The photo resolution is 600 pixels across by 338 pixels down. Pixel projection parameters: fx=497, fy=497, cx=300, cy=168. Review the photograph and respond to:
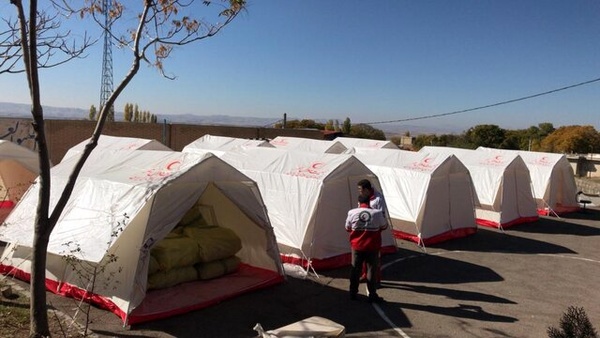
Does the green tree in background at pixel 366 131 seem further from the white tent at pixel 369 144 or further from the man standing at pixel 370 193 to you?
the man standing at pixel 370 193

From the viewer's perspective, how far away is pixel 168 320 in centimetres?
596

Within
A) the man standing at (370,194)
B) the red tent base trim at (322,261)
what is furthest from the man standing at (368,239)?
the red tent base trim at (322,261)

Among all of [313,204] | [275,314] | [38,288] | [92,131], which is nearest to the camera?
[38,288]

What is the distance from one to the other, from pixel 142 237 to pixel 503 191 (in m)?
11.1

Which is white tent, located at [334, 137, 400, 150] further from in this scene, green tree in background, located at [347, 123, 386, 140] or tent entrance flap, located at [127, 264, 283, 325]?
green tree in background, located at [347, 123, 386, 140]

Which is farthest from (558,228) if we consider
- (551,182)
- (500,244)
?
(500,244)

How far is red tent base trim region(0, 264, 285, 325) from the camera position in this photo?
6.01 meters

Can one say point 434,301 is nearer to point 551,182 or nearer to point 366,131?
point 551,182

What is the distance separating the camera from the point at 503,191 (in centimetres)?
1404

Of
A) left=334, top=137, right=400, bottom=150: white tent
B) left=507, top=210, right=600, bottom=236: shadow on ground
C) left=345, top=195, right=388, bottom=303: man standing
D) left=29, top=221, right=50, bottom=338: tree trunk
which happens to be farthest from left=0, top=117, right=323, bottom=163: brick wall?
left=507, top=210, right=600, bottom=236: shadow on ground

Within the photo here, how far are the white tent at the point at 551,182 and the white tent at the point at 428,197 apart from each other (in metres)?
5.05

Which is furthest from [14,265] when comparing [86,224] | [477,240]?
[477,240]

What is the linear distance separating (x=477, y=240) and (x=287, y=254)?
5.45 m

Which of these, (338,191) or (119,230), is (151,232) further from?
(338,191)
